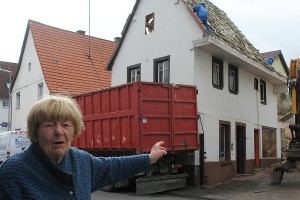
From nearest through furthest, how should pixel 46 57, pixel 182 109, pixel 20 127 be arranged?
pixel 182 109, pixel 46 57, pixel 20 127

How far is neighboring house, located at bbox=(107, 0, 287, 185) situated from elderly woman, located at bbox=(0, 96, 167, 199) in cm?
1174

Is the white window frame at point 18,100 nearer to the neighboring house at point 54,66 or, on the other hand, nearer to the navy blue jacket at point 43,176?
the neighboring house at point 54,66

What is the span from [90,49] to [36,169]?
26370 mm

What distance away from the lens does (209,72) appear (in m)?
15.4

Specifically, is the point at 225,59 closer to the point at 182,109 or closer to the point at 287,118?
the point at 182,109

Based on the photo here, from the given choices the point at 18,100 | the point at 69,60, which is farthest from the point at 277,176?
the point at 18,100

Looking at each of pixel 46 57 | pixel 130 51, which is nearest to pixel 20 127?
pixel 46 57

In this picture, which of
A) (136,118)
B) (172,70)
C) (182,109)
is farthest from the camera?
(172,70)

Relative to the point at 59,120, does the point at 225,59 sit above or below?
above

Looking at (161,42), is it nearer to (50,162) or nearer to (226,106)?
(226,106)

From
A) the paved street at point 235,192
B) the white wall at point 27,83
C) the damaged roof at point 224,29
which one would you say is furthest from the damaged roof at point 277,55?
the paved street at point 235,192

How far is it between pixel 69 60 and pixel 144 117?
14456mm

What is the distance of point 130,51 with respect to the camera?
18234mm

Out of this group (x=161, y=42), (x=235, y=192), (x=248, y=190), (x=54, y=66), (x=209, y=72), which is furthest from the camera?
(x=54, y=66)
